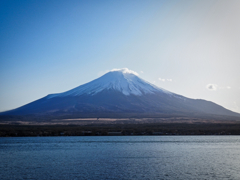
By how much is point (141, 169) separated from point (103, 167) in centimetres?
363

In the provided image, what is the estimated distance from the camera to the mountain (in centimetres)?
14688

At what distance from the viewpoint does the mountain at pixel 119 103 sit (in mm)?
146875

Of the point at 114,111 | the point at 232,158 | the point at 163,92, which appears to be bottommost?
the point at 232,158

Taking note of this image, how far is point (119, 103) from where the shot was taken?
161 meters

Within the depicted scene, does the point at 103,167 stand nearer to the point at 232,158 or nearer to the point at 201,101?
the point at 232,158

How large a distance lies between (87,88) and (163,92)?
53.6 metres

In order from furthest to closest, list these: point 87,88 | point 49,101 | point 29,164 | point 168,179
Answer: point 87,88
point 49,101
point 29,164
point 168,179

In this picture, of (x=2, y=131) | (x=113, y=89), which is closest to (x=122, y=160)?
(x=2, y=131)

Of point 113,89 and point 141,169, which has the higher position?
point 113,89

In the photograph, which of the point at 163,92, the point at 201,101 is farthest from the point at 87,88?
the point at 201,101

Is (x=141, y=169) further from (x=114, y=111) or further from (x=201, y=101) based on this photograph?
(x=201, y=101)

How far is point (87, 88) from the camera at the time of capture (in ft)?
643

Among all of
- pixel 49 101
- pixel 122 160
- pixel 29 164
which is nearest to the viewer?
pixel 29 164

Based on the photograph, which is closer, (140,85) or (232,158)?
(232,158)
